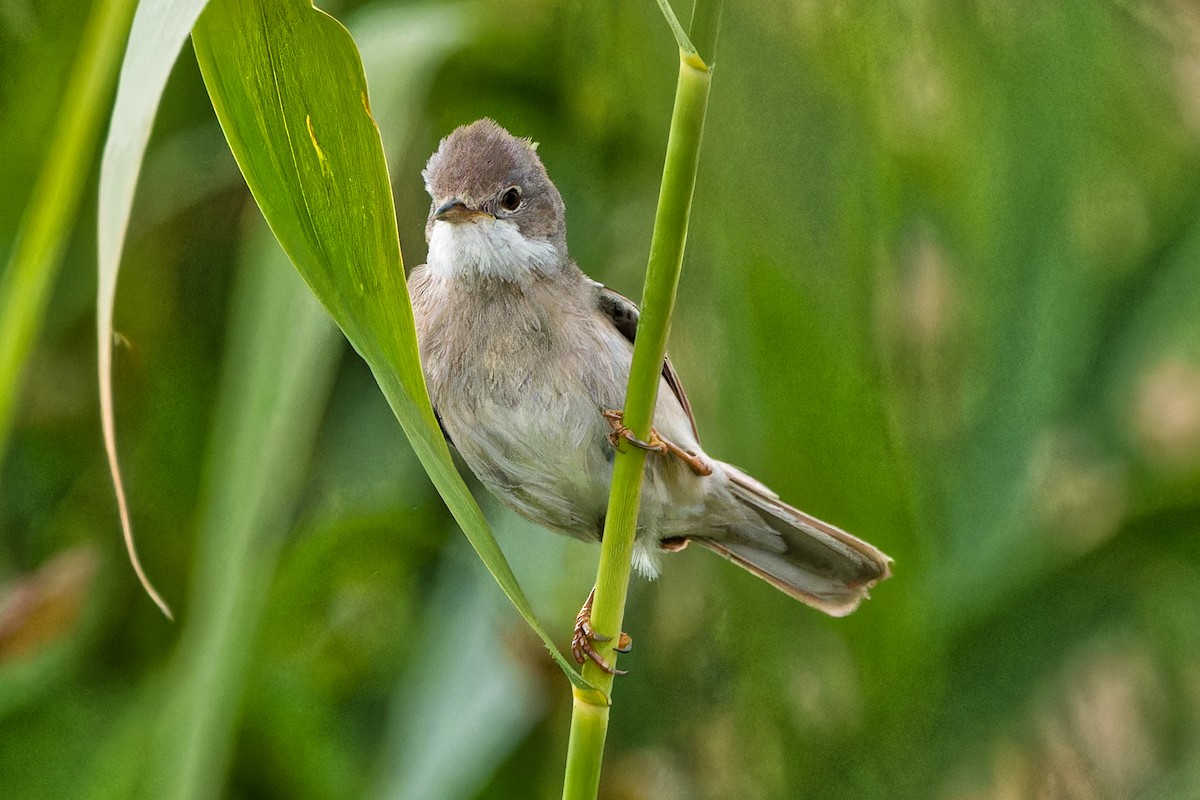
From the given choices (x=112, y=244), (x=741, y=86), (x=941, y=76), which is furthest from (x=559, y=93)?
(x=112, y=244)

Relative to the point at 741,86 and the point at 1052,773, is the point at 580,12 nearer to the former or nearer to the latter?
the point at 741,86

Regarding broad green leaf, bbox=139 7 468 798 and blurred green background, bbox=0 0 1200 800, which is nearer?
broad green leaf, bbox=139 7 468 798

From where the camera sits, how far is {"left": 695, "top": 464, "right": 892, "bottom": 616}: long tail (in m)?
1.84

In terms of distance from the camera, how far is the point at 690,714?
2.25 metres

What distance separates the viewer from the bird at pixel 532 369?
1799mm

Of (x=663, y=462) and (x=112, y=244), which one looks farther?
(x=663, y=462)

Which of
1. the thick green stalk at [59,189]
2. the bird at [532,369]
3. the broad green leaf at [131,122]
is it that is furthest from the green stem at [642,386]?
the bird at [532,369]

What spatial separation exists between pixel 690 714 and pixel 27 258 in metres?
1.58

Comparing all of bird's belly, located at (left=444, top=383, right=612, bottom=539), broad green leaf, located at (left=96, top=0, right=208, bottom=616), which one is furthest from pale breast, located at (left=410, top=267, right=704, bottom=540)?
broad green leaf, located at (left=96, top=0, right=208, bottom=616)

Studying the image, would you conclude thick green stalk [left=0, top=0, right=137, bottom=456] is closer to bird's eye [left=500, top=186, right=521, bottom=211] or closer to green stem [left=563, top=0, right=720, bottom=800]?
green stem [left=563, top=0, right=720, bottom=800]

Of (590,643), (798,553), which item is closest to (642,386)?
(590,643)

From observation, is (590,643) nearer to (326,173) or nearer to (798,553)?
(326,173)

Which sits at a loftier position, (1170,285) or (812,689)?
(1170,285)

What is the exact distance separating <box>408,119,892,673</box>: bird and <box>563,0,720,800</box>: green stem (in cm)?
63
